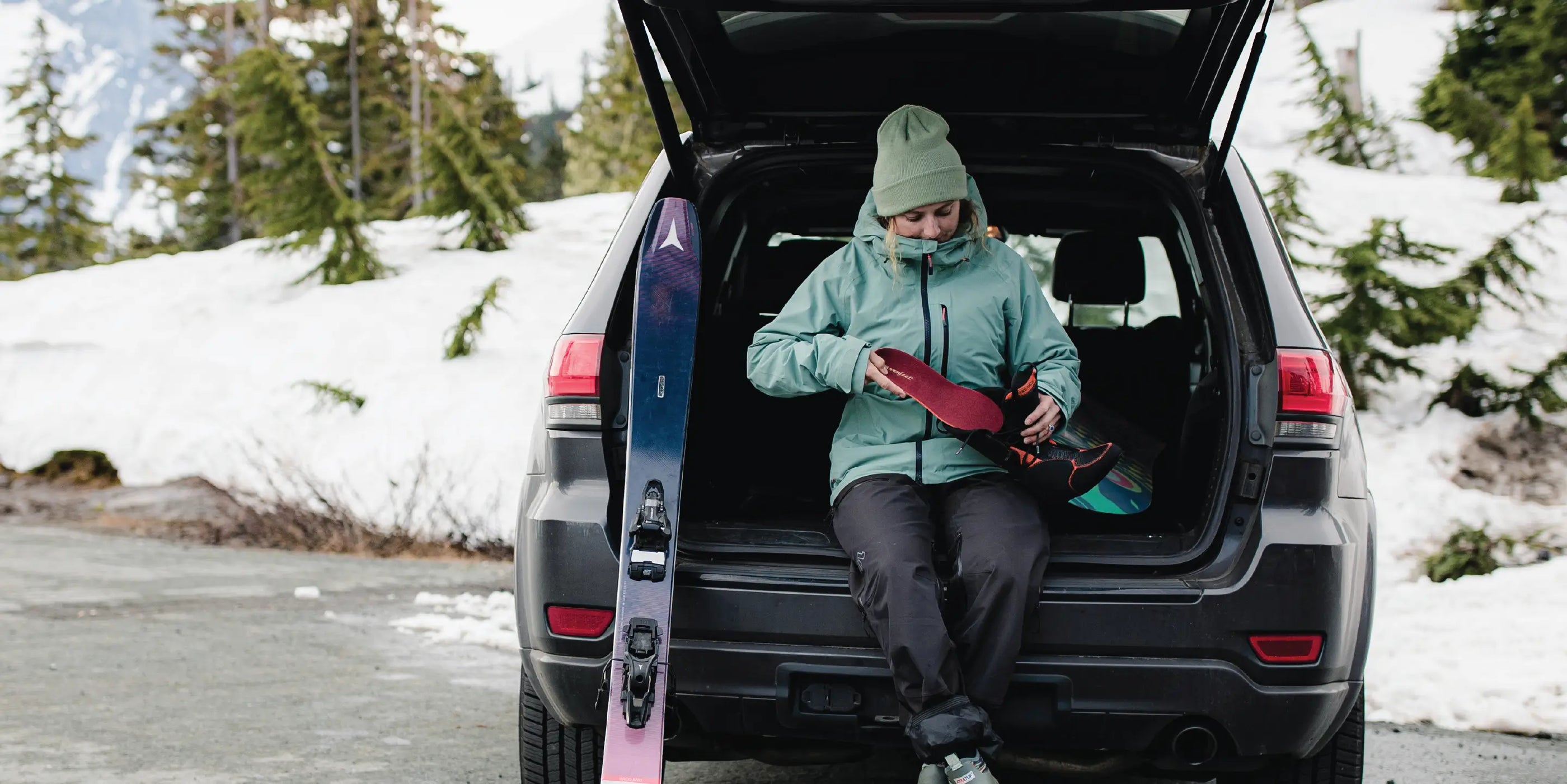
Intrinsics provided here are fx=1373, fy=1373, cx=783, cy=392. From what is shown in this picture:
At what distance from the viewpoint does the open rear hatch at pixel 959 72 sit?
10.6 ft

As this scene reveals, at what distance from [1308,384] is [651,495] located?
1347mm

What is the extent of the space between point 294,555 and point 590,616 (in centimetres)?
659

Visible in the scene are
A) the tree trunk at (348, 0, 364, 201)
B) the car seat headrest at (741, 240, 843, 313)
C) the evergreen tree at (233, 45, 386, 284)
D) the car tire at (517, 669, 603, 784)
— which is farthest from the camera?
the tree trunk at (348, 0, 364, 201)

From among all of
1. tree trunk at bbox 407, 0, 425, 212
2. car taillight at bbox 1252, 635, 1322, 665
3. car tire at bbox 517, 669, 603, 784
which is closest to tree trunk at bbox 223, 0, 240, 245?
tree trunk at bbox 407, 0, 425, 212

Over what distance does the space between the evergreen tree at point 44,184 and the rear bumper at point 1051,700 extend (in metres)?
29.7

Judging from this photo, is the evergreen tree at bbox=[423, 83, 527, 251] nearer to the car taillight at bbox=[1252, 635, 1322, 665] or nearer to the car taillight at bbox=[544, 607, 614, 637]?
the car taillight at bbox=[544, 607, 614, 637]

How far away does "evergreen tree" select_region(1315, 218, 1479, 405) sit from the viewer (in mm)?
8906

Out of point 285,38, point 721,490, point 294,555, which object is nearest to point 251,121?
point 294,555

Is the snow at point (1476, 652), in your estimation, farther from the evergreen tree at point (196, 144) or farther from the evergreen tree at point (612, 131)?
the evergreen tree at point (196, 144)

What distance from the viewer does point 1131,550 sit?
2854 millimetres

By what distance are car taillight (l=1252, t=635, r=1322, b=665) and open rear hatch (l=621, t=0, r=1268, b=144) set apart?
50.6 inches

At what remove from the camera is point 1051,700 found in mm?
2705

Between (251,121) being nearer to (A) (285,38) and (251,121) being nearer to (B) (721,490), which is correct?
(B) (721,490)

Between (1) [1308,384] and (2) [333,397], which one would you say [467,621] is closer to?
(1) [1308,384]
